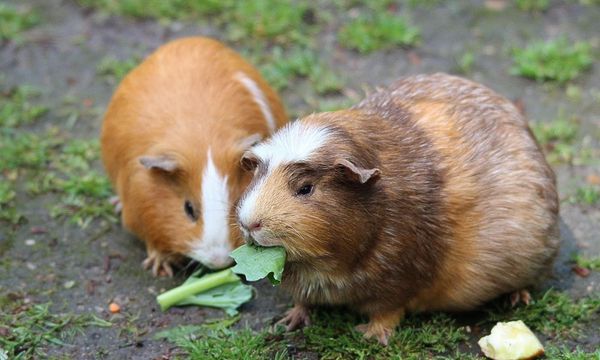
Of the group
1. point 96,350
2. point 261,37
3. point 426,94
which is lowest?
point 96,350

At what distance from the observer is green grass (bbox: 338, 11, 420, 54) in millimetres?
6895

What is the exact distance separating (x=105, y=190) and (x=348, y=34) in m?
2.54

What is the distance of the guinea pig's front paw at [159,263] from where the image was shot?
4.85m

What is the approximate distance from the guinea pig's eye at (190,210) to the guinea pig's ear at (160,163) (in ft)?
0.72

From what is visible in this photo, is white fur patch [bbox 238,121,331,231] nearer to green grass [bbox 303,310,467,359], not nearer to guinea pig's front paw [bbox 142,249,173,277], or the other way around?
green grass [bbox 303,310,467,359]

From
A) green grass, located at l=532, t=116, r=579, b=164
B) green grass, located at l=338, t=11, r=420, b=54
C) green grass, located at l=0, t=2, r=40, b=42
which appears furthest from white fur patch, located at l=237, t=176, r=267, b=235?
green grass, located at l=0, t=2, r=40, b=42

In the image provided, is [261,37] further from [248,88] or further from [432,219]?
[432,219]

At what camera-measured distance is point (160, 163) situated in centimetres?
459

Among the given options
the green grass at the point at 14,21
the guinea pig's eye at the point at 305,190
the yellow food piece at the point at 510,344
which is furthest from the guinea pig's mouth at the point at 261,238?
the green grass at the point at 14,21

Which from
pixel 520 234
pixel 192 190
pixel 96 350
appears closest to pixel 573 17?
pixel 520 234

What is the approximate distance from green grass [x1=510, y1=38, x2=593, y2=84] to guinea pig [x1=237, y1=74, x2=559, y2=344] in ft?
6.99

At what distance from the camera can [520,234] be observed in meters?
4.18

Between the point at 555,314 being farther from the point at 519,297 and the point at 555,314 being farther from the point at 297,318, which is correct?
the point at 297,318

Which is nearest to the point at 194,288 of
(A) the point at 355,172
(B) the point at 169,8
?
(A) the point at 355,172
